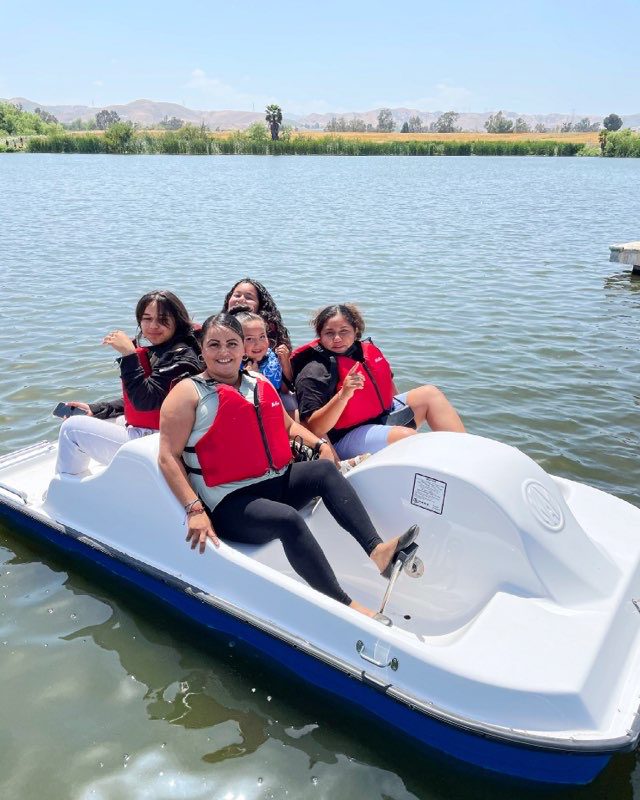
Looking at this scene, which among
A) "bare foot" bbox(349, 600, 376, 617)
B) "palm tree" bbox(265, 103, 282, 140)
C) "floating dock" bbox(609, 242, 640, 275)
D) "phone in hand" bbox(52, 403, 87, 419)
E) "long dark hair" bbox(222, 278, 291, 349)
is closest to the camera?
"bare foot" bbox(349, 600, 376, 617)

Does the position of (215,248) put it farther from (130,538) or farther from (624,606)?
(624,606)

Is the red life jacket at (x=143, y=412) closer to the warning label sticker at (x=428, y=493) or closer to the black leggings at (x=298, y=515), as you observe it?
the black leggings at (x=298, y=515)

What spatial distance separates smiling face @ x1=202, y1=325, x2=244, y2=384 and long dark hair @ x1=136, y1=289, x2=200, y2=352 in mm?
542

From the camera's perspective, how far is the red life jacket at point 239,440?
3004 mm

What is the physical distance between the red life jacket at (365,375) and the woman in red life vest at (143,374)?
1.93 ft

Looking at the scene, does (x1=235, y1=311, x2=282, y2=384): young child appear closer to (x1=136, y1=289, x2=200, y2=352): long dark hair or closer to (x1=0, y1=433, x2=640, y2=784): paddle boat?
(x1=136, y1=289, x2=200, y2=352): long dark hair

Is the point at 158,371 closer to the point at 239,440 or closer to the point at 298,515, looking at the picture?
the point at 239,440

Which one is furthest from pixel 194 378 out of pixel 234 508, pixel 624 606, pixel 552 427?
pixel 552 427

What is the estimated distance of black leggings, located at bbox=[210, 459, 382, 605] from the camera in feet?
9.52

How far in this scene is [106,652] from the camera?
3201mm

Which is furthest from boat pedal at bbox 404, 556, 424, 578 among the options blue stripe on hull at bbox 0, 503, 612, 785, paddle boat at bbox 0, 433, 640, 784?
blue stripe on hull at bbox 0, 503, 612, 785

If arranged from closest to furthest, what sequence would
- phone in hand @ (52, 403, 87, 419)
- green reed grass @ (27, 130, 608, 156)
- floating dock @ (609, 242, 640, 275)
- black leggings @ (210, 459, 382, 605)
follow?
black leggings @ (210, 459, 382, 605), phone in hand @ (52, 403, 87, 419), floating dock @ (609, 242, 640, 275), green reed grass @ (27, 130, 608, 156)

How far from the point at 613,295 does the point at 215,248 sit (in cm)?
718

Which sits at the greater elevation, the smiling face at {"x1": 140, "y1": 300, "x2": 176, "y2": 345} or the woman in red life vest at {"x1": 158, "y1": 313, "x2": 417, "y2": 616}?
the smiling face at {"x1": 140, "y1": 300, "x2": 176, "y2": 345}
